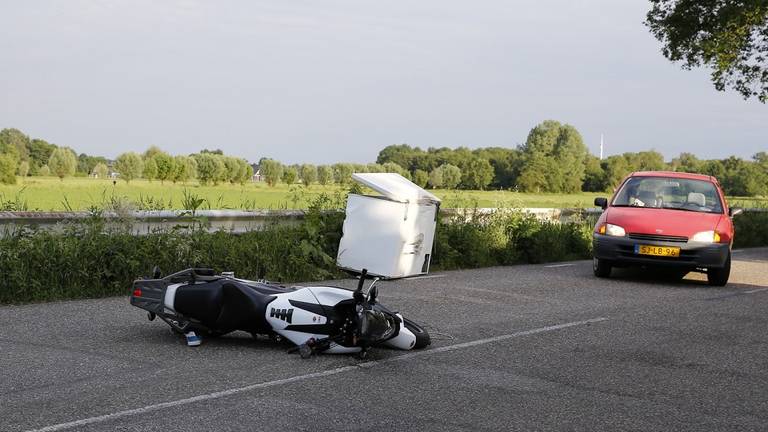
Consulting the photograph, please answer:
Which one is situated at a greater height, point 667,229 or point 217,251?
point 667,229

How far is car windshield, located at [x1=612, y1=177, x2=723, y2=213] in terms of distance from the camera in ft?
49.9

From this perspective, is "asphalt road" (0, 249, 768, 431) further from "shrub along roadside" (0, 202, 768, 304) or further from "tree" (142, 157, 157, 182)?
"tree" (142, 157, 157, 182)

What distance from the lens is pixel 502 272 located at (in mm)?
15094

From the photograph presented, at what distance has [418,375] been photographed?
21.9 ft

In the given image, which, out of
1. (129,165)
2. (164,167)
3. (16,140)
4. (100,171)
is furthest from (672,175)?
(100,171)

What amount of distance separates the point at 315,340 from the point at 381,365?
57 cm

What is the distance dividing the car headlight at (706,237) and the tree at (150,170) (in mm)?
41971

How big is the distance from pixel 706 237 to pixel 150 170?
143 feet

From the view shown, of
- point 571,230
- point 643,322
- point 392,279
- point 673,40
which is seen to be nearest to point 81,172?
point 673,40

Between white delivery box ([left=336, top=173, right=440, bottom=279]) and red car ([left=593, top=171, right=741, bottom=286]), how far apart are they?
10.6 feet

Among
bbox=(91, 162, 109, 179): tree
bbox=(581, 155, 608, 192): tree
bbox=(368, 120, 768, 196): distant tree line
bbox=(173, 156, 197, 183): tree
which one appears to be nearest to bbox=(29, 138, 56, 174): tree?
bbox=(91, 162, 109, 179): tree

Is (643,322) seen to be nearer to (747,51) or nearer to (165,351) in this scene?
(165,351)

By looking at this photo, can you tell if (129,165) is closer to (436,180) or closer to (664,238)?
(436,180)

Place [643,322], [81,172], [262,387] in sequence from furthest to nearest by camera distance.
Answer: [81,172] < [643,322] < [262,387]
